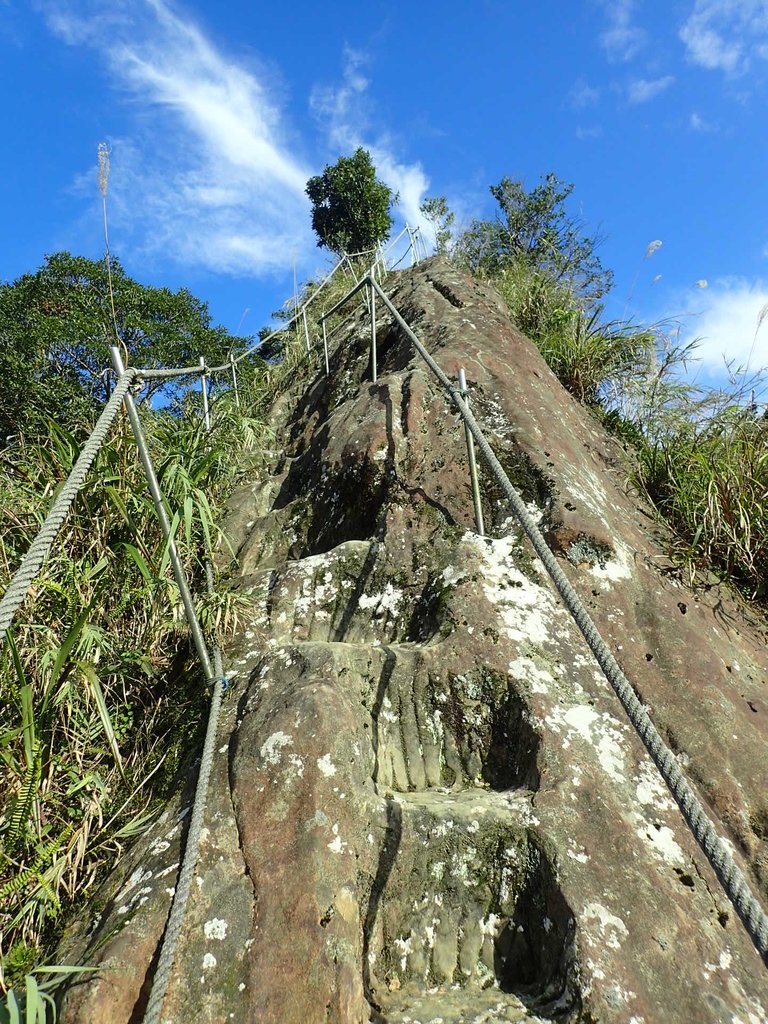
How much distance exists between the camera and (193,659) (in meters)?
2.54

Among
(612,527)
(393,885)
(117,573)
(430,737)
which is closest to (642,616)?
(612,527)

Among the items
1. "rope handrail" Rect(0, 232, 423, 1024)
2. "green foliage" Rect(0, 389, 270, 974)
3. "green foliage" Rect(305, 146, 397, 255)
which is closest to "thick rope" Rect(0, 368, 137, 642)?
"rope handrail" Rect(0, 232, 423, 1024)

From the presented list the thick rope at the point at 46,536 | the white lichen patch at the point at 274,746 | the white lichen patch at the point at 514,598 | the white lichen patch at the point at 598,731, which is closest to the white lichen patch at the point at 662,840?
the white lichen patch at the point at 598,731

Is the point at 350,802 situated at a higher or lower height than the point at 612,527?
lower

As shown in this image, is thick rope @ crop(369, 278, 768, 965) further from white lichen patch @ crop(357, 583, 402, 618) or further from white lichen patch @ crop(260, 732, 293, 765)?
white lichen patch @ crop(357, 583, 402, 618)

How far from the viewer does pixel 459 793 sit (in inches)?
77.3

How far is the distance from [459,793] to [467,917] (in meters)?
0.36

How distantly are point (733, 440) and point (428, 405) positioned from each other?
1.76 m

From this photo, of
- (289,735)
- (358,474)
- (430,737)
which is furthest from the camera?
(358,474)

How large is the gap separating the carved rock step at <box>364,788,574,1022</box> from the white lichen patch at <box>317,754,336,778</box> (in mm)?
206

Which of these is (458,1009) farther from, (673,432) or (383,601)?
(673,432)

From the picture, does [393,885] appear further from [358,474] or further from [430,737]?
[358,474]

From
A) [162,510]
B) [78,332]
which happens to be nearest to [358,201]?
[78,332]

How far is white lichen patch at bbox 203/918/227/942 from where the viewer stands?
154cm
